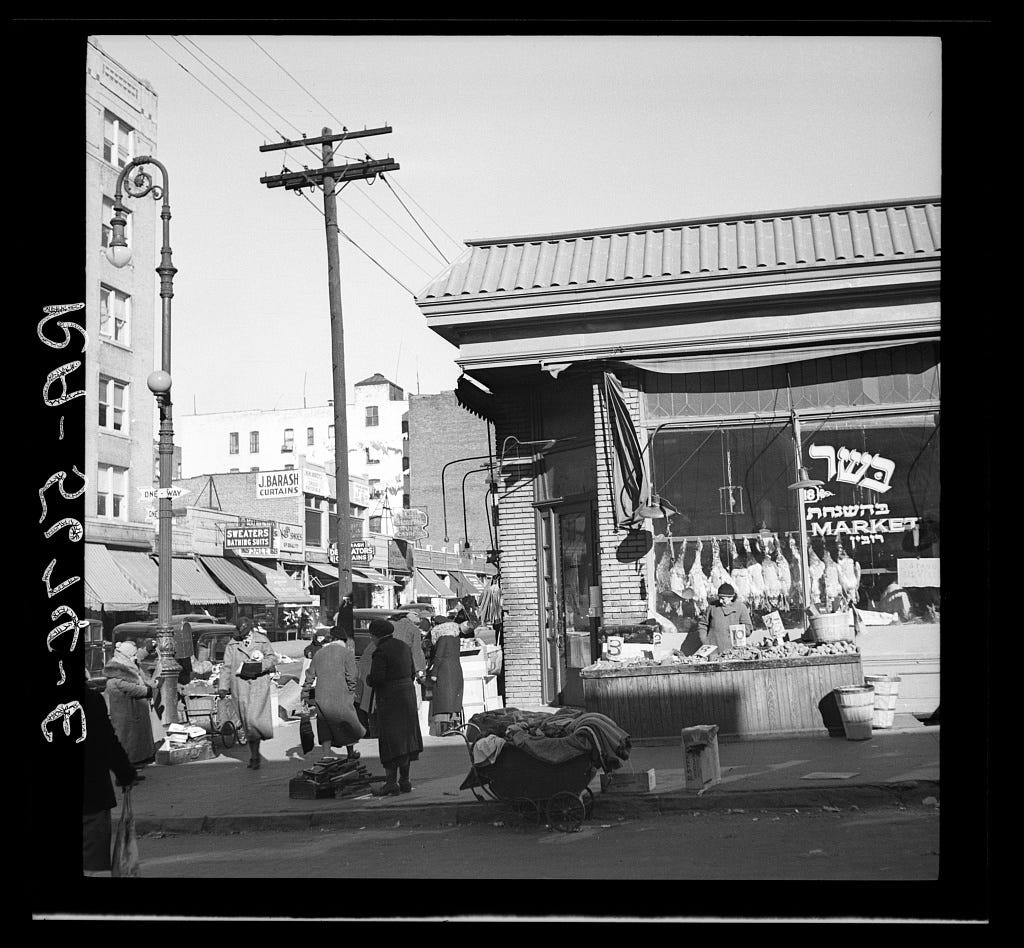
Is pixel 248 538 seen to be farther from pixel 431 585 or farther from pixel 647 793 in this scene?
pixel 431 585

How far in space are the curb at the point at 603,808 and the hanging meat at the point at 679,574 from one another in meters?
3.50

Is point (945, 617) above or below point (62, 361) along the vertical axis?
below

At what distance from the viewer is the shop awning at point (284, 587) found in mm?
17297

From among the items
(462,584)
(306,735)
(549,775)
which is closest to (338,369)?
Answer: (306,735)

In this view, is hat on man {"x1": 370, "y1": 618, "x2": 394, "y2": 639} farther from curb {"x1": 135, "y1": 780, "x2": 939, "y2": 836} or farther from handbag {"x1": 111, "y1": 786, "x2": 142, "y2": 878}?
handbag {"x1": 111, "y1": 786, "x2": 142, "y2": 878}

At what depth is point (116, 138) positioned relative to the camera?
571 inches

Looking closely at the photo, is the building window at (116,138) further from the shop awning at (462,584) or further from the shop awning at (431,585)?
the shop awning at (462,584)

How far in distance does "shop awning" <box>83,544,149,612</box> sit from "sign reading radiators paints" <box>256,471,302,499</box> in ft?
8.02

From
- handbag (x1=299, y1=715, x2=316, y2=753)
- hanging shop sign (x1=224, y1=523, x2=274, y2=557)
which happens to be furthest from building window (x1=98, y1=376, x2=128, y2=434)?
handbag (x1=299, y1=715, x2=316, y2=753)

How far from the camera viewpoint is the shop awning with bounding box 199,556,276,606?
51.6 ft
